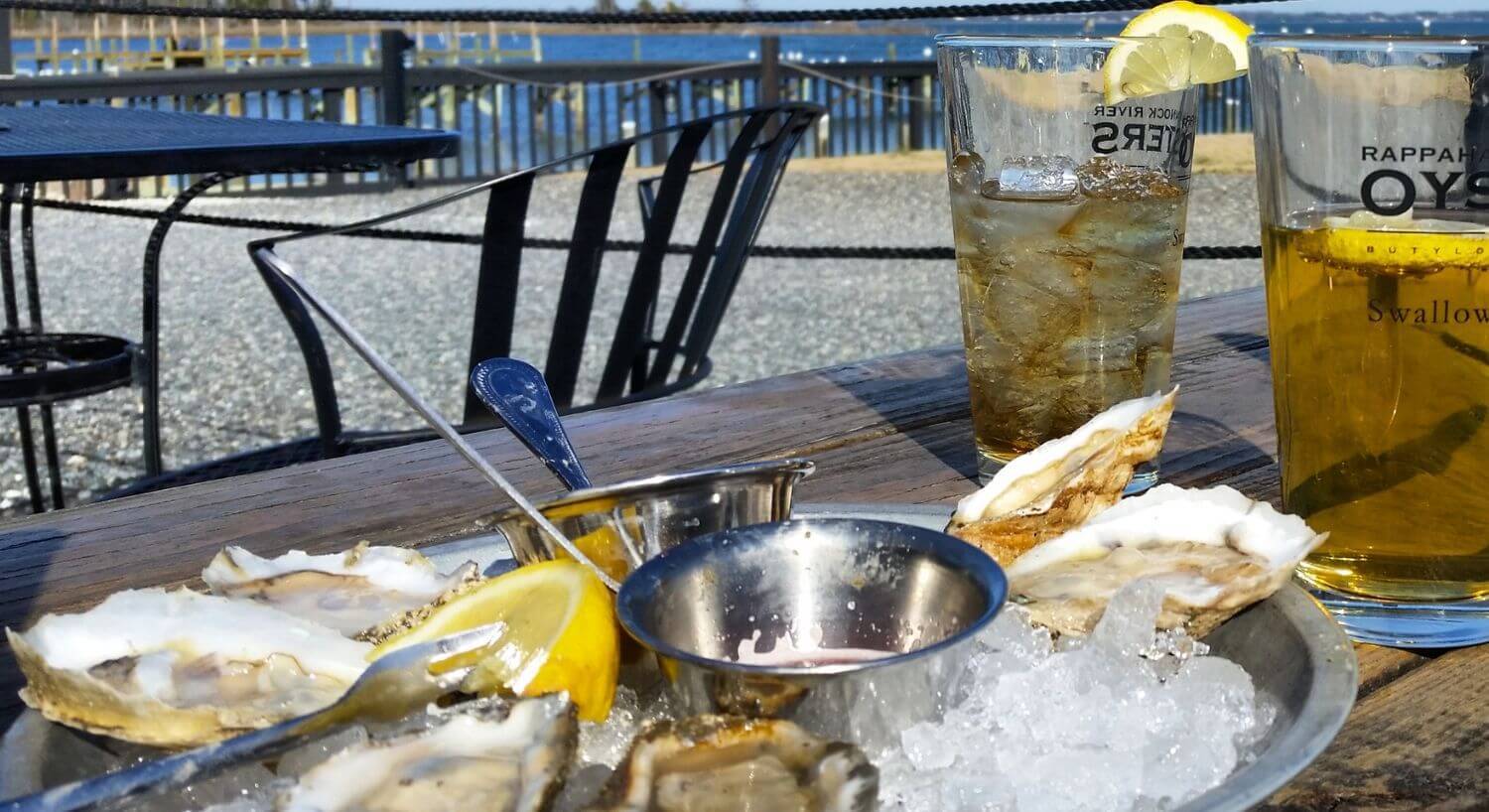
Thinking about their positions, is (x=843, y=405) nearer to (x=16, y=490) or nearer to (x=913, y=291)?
(x=16, y=490)

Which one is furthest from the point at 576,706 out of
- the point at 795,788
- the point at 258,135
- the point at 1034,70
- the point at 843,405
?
the point at 258,135

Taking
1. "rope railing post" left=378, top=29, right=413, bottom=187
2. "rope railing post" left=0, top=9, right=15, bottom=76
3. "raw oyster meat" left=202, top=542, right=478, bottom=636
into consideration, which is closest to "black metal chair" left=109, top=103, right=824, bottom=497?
"raw oyster meat" left=202, top=542, right=478, bottom=636

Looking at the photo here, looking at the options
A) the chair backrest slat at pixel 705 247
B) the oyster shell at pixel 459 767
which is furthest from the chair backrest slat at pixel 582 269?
the oyster shell at pixel 459 767

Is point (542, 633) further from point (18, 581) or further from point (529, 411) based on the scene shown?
point (18, 581)

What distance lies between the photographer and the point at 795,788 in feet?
1.47

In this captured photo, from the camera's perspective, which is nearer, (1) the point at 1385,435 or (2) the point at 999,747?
(2) the point at 999,747

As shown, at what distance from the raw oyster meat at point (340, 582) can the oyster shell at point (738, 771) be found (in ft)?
0.65

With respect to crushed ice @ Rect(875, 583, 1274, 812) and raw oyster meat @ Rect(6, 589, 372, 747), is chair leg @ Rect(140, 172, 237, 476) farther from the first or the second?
crushed ice @ Rect(875, 583, 1274, 812)

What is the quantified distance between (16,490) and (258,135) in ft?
7.77

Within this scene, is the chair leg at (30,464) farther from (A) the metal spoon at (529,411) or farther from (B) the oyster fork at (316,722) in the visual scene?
(B) the oyster fork at (316,722)

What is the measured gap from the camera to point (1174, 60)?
2.78 feet

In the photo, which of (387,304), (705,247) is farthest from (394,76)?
(705,247)

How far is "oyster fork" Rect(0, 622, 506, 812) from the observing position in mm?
418

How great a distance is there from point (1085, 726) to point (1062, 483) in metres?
0.24
